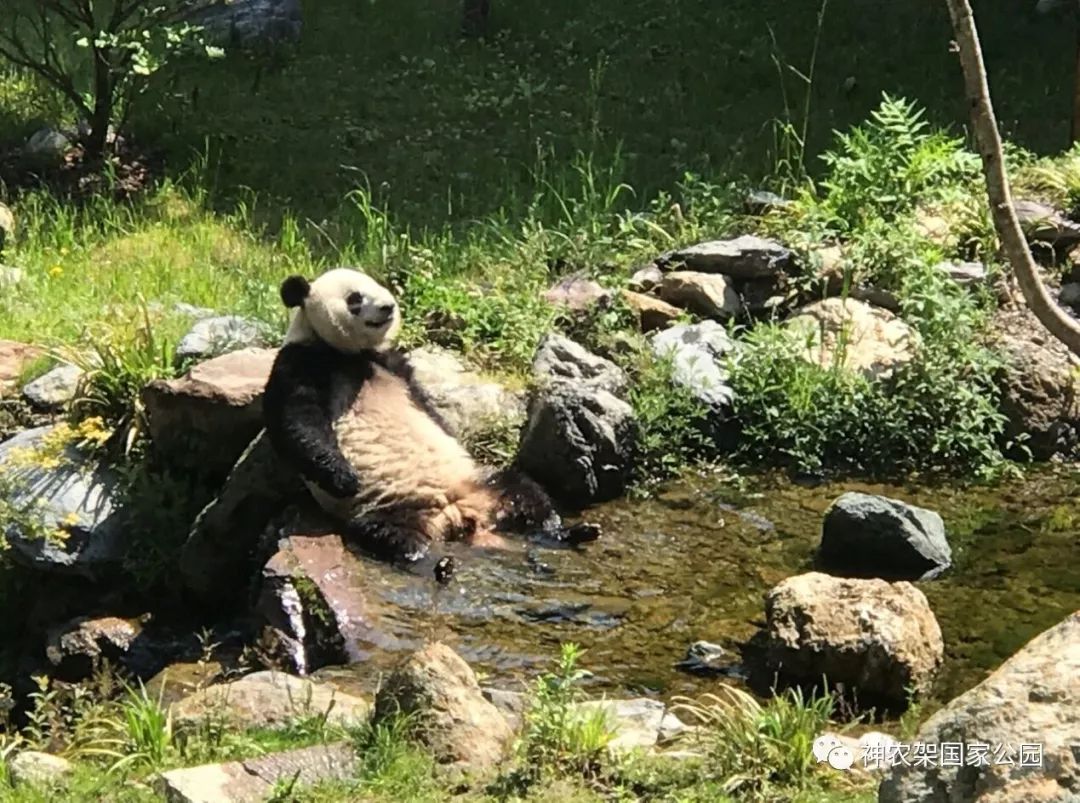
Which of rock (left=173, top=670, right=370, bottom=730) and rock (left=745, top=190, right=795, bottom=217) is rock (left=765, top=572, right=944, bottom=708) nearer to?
rock (left=173, top=670, right=370, bottom=730)

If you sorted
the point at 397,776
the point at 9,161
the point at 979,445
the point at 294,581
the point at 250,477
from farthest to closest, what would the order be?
the point at 9,161 < the point at 979,445 < the point at 250,477 < the point at 294,581 < the point at 397,776

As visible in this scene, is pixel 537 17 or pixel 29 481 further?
pixel 537 17

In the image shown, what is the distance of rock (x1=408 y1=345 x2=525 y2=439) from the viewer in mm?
6770

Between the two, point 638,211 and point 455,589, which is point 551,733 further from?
point 638,211

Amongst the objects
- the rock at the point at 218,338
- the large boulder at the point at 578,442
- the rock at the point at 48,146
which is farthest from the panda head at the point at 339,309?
the rock at the point at 48,146

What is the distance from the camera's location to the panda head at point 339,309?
6.18 m

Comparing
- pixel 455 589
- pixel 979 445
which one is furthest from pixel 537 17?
pixel 455 589

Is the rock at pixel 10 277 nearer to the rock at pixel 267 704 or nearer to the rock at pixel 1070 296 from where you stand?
the rock at pixel 267 704

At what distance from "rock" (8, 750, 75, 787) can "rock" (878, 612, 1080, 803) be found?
2232 mm

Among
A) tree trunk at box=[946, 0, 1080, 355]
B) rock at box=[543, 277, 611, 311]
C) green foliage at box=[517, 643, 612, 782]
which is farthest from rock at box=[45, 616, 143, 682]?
tree trunk at box=[946, 0, 1080, 355]

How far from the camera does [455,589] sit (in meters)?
5.53

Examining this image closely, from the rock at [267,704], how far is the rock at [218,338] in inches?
96.0

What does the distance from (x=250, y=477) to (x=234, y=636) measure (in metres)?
0.69

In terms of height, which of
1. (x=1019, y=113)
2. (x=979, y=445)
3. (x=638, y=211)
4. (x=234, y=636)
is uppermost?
(x=1019, y=113)
